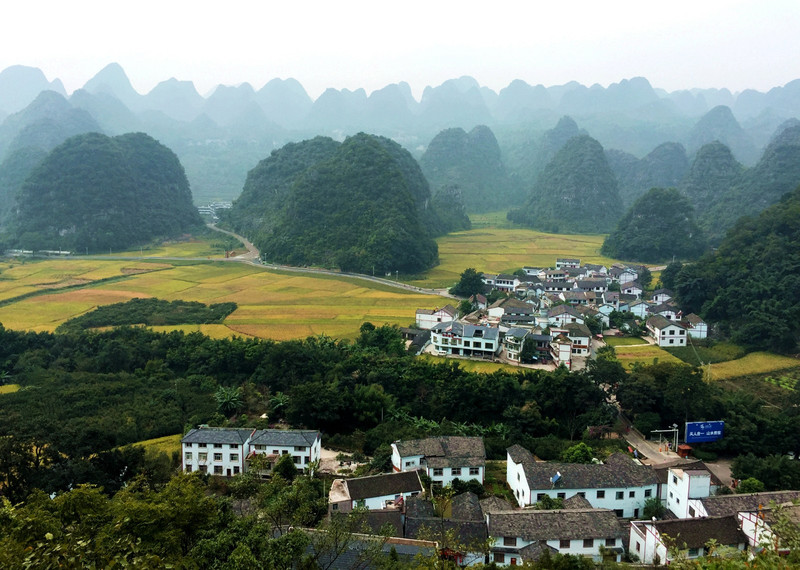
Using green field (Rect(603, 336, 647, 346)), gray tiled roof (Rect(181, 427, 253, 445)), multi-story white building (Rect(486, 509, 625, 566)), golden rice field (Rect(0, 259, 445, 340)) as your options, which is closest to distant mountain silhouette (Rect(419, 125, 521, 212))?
golden rice field (Rect(0, 259, 445, 340))

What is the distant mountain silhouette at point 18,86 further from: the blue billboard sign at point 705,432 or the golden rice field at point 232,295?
the blue billboard sign at point 705,432

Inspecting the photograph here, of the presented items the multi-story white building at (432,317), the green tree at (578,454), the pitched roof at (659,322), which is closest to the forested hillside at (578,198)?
the pitched roof at (659,322)

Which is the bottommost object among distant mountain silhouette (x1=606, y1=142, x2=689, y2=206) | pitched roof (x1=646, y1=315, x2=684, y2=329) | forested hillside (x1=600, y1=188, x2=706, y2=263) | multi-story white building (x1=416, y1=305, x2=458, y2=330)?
pitched roof (x1=646, y1=315, x2=684, y2=329)

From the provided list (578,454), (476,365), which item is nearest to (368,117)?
(476,365)

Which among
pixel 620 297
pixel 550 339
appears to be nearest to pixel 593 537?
pixel 550 339

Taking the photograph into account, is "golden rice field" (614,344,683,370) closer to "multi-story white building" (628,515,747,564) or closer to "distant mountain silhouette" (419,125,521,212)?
"multi-story white building" (628,515,747,564)

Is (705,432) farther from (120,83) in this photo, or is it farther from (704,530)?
(120,83)
